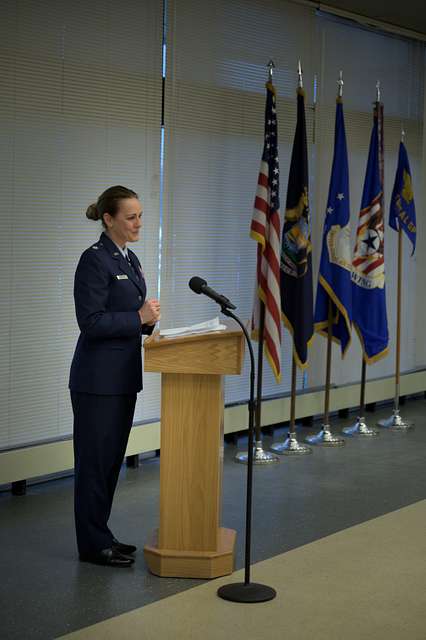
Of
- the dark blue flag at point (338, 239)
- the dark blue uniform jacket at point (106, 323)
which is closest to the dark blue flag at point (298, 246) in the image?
the dark blue flag at point (338, 239)

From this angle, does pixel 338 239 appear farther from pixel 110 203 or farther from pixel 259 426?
pixel 110 203

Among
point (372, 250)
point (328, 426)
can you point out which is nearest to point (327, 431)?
point (328, 426)

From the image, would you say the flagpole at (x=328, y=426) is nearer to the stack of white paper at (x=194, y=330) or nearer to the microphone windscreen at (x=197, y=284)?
the stack of white paper at (x=194, y=330)

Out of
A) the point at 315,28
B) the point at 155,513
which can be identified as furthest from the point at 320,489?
the point at 315,28

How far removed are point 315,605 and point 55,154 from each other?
302 cm

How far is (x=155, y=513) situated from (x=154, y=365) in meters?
1.38

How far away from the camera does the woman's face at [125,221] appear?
160 inches

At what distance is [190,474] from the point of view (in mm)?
4012

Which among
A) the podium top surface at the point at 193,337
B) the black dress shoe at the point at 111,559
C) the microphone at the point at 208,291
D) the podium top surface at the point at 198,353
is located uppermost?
the microphone at the point at 208,291

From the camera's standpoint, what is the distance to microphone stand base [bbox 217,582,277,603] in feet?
12.4

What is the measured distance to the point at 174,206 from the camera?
6328 mm

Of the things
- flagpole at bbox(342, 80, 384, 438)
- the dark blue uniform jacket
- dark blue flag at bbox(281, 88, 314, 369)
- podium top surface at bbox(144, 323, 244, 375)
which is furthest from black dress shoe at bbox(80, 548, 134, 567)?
flagpole at bbox(342, 80, 384, 438)

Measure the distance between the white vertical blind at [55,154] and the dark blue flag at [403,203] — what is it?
238cm

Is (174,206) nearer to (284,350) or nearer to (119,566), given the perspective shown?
(284,350)
